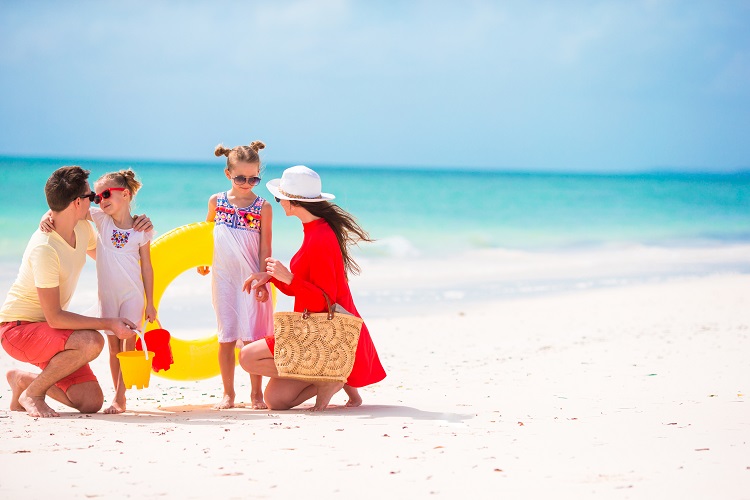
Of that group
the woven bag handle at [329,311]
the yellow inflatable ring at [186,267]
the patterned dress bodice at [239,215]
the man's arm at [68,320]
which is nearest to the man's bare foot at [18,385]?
the man's arm at [68,320]

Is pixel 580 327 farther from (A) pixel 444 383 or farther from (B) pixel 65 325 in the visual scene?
(B) pixel 65 325

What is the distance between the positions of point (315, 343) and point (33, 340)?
4.00 feet

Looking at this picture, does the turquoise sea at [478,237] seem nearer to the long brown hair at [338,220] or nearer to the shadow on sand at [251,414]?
the shadow on sand at [251,414]

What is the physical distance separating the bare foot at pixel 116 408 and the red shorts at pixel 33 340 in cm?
35

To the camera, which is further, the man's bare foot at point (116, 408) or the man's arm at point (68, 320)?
the man's bare foot at point (116, 408)

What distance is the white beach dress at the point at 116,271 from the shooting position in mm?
4156

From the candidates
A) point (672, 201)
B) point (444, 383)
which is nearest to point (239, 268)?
point (444, 383)

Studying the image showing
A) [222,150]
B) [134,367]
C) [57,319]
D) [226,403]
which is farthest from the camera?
[222,150]

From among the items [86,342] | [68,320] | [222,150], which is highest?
[222,150]

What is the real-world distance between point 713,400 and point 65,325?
2916 mm

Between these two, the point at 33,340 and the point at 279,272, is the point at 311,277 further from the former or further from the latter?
the point at 33,340

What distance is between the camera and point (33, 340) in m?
3.89

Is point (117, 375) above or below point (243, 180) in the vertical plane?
below

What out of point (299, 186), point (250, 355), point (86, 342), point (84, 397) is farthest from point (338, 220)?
point (84, 397)
